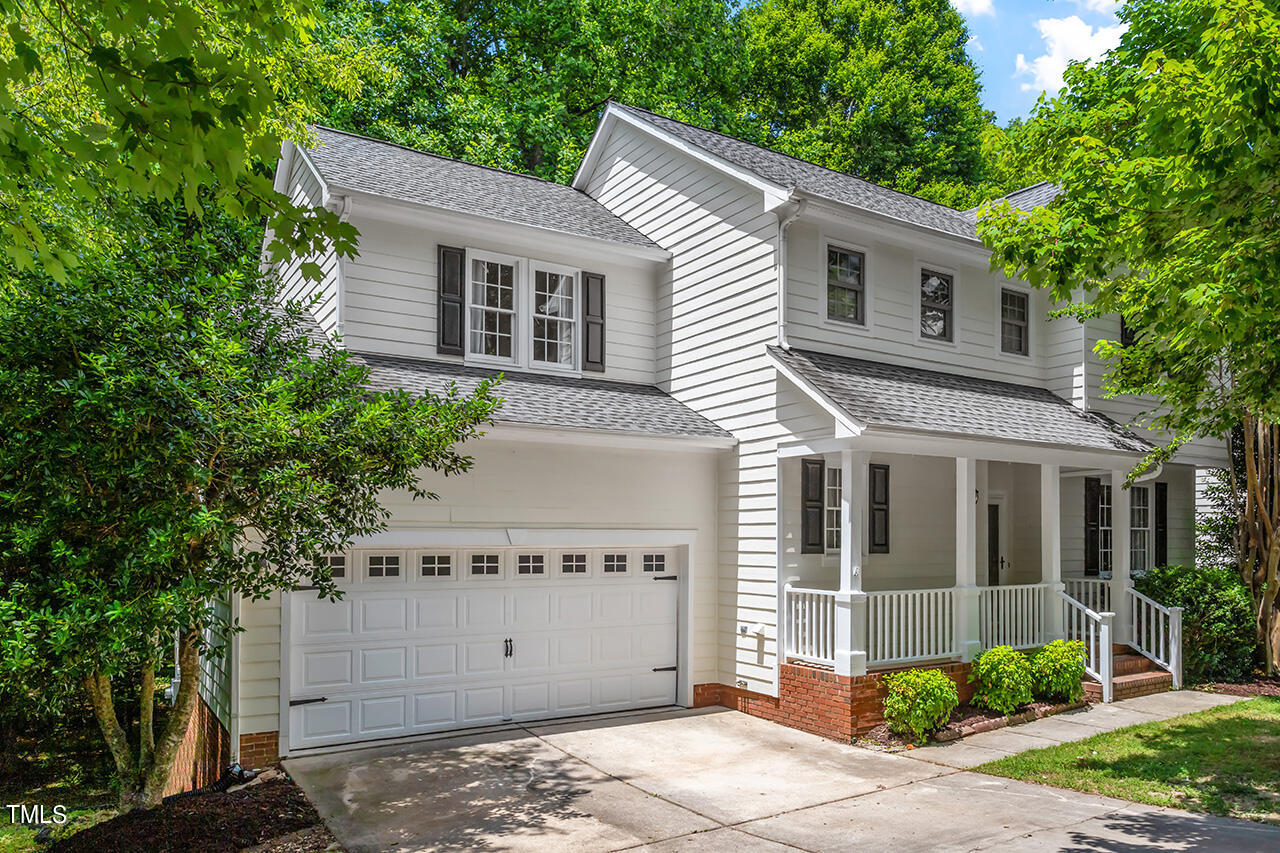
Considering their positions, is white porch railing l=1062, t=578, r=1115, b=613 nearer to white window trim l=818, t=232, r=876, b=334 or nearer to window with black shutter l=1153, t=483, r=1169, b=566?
window with black shutter l=1153, t=483, r=1169, b=566

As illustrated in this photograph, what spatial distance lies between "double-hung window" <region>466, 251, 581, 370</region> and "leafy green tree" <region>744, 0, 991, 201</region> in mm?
17394

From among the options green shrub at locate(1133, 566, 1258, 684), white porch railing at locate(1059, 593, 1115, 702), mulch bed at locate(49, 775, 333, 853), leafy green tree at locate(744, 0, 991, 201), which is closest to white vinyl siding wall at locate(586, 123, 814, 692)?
white porch railing at locate(1059, 593, 1115, 702)

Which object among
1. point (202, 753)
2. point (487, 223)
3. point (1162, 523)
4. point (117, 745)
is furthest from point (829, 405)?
point (1162, 523)

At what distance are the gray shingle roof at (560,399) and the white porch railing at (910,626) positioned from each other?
301cm

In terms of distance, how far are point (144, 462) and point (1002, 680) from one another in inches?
390

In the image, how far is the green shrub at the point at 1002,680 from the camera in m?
11.4

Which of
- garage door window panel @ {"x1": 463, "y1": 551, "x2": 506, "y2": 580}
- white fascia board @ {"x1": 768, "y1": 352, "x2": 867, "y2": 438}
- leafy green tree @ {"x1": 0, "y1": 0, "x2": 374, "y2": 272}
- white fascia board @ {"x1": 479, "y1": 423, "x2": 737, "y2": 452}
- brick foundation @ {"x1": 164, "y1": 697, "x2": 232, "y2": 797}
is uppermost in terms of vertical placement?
leafy green tree @ {"x1": 0, "y1": 0, "x2": 374, "y2": 272}

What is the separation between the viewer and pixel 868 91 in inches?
1156

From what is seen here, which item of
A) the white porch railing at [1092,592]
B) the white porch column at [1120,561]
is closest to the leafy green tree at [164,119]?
the white porch column at [1120,561]

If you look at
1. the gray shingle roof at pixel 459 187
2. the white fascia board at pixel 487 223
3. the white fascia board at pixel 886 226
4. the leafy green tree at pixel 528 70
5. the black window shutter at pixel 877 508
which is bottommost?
the black window shutter at pixel 877 508

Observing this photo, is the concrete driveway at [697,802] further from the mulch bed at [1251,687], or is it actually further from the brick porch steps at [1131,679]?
the mulch bed at [1251,687]

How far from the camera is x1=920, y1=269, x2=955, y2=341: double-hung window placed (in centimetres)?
1363

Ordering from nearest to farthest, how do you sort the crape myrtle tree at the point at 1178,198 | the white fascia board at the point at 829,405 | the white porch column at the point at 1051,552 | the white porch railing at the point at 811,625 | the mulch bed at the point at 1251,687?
the crape myrtle tree at the point at 1178,198, the white fascia board at the point at 829,405, the white porch railing at the point at 811,625, the white porch column at the point at 1051,552, the mulch bed at the point at 1251,687

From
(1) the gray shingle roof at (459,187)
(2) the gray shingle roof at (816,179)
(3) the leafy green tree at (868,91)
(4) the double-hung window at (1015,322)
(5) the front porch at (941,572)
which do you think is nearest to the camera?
(5) the front porch at (941,572)
